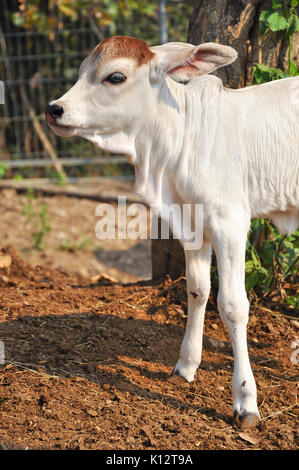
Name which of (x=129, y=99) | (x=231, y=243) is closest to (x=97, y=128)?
(x=129, y=99)

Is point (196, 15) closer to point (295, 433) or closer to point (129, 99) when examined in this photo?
point (129, 99)

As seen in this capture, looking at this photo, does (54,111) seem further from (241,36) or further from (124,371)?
(241,36)

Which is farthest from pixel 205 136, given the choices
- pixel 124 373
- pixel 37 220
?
pixel 37 220

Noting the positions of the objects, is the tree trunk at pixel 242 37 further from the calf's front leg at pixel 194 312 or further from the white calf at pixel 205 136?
the calf's front leg at pixel 194 312

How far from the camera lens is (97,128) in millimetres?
3043

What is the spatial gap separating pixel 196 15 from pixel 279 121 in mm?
1340

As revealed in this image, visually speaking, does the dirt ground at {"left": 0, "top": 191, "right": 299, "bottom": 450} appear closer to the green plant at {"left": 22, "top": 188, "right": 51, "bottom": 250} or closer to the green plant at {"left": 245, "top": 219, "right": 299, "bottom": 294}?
the green plant at {"left": 245, "top": 219, "right": 299, "bottom": 294}

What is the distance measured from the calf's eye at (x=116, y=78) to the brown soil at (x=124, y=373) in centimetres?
162

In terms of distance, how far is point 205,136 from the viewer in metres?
3.18

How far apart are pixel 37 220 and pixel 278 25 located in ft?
15.9

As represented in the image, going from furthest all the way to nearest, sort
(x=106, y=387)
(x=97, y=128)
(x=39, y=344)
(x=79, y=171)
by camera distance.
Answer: (x=79, y=171) < (x=39, y=344) < (x=106, y=387) < (x=97, y=128)

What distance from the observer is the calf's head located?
2.98 meters

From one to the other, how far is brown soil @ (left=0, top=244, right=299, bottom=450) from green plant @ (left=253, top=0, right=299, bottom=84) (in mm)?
1509

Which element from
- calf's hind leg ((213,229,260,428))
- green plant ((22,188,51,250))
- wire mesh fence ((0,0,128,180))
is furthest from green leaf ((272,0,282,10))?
wire mesh fence ((0,0,128,180))
